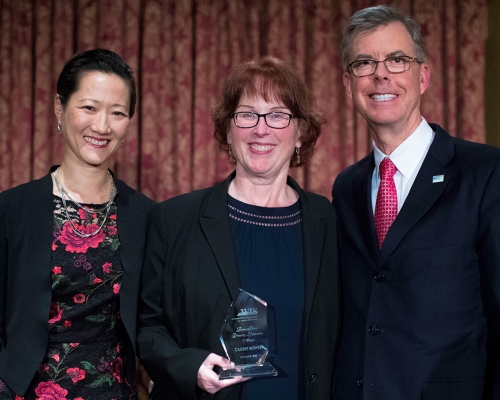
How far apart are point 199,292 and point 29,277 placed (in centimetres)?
61

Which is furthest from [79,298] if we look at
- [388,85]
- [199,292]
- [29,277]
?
[388,85]

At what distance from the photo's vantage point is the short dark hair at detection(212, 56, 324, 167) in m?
2.30

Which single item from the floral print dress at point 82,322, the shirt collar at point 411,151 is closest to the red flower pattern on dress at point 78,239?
the floral print dress at point 82,322

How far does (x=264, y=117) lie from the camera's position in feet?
7.54

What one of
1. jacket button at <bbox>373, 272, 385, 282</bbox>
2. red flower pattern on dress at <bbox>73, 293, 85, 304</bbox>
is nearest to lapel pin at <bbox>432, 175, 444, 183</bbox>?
jacket button at <bbox>373, 272, 385, 282</bbox>

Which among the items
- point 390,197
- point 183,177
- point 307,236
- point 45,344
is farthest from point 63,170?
point 183,177

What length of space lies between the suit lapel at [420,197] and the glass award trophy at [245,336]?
0.49 meters

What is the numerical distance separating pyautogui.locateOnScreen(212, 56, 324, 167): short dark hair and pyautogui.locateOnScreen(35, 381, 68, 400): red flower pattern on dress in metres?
1.14

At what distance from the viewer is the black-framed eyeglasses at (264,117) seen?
2.30m

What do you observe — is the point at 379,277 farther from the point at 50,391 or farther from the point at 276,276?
the point at 50,391

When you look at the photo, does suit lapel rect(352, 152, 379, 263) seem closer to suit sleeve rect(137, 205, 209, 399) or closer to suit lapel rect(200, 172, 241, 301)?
suit lapel rect(200, 172, 241, 301)

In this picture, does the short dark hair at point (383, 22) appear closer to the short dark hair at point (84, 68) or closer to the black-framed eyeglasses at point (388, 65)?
the black-framed eyeglasses at point (388, 65)

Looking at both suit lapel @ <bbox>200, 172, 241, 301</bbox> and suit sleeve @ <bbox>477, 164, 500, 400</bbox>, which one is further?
suit lapel @ <bbox>200, 172, 241, 301</bbox>

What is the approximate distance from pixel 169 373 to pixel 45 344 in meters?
0.49
